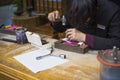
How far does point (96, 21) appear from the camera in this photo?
5.65 feet

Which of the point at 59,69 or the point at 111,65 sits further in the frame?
the point at 59,69

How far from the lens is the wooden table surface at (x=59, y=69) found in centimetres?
118

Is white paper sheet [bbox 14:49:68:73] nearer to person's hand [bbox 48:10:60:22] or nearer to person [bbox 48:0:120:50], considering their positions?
person [bbox 48:0:120:50]

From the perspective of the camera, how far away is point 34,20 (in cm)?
353

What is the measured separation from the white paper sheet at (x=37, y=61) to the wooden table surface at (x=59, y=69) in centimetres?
3

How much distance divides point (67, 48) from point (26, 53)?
0.94 feet

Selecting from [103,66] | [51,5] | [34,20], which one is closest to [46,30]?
[34,20]

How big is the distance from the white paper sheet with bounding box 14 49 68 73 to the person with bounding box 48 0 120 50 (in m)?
0.25

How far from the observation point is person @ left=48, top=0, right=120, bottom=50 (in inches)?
56.9

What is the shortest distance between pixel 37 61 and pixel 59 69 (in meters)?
0.18

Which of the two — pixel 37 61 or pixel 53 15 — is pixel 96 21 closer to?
pixel 53 15

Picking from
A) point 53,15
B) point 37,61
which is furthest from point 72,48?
point 53,15

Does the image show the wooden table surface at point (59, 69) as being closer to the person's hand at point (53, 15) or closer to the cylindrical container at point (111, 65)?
the cylindrical container at point (111, 65)

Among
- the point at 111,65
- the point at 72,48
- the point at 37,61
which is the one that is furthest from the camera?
the point at 72,48
